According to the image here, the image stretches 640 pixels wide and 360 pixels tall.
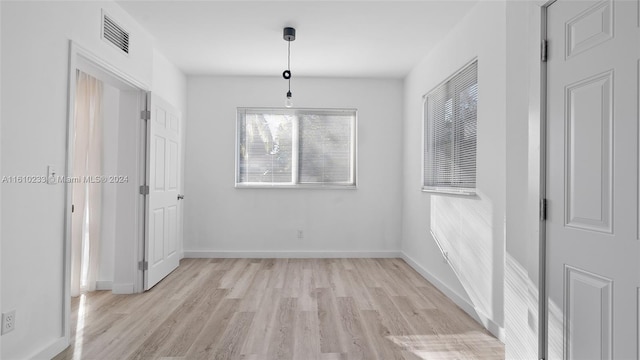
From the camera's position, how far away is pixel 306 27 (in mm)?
3648

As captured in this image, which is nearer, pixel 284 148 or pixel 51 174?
pixel 51 174

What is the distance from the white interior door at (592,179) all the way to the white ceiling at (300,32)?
5.84 feet

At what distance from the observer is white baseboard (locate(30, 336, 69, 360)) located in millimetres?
Answer: 2221

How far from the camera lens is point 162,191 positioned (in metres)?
4.13

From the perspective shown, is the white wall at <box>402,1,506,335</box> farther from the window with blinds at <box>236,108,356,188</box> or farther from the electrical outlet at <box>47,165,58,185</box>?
the electrical outlet at <box>47,165,58,185</box>

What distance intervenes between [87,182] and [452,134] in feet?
12.5

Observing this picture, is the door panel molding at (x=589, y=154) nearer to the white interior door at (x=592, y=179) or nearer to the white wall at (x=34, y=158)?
the white interior door at (x=592, y=179)

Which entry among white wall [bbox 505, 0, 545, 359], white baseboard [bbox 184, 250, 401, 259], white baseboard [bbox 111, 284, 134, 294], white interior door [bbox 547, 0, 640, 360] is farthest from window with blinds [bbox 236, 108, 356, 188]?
white interior door [bbox 547, 0, 640, 360]

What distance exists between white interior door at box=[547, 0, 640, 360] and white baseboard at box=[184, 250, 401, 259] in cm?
361

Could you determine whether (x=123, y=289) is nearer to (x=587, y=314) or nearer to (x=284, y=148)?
(x=284, y=148)

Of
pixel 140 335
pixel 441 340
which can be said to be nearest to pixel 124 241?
pixel 140 335

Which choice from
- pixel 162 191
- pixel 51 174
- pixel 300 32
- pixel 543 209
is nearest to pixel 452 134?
pixel 300 32

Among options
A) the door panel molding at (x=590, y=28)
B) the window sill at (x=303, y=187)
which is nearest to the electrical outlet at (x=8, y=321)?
the door panel molding at (x=590, y=28)

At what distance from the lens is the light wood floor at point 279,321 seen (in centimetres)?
242
